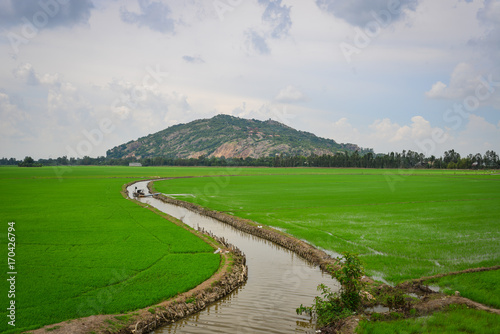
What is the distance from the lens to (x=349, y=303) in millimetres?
14414

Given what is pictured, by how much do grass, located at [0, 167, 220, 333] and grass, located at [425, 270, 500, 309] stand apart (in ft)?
41.9

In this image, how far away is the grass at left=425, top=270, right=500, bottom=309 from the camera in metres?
14.4

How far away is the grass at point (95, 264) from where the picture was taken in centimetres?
1388

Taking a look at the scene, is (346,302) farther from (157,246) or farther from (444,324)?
(157,246)

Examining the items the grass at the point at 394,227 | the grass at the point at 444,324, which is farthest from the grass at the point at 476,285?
the grass at the point at 444,324

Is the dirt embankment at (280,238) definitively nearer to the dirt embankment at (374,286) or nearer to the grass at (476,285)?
the dirt embankment at (374,286)

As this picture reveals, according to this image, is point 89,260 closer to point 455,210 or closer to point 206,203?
point 206,203

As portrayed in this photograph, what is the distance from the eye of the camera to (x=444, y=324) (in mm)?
12195

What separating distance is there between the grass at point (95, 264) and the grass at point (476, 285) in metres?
12.8

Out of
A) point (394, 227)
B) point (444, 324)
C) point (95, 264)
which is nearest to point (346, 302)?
point (444, 324)

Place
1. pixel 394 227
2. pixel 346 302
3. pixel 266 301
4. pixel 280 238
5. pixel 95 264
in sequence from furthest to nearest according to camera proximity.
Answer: pixel 394 227 < pixel 280 238 < pixel 95 264 < pixel 266 301 < pixel 346 302

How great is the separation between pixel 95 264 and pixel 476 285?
2120cm

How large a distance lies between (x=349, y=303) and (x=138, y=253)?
47.3 ft

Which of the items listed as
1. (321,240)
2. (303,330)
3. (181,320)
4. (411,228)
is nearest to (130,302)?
(181,320)
